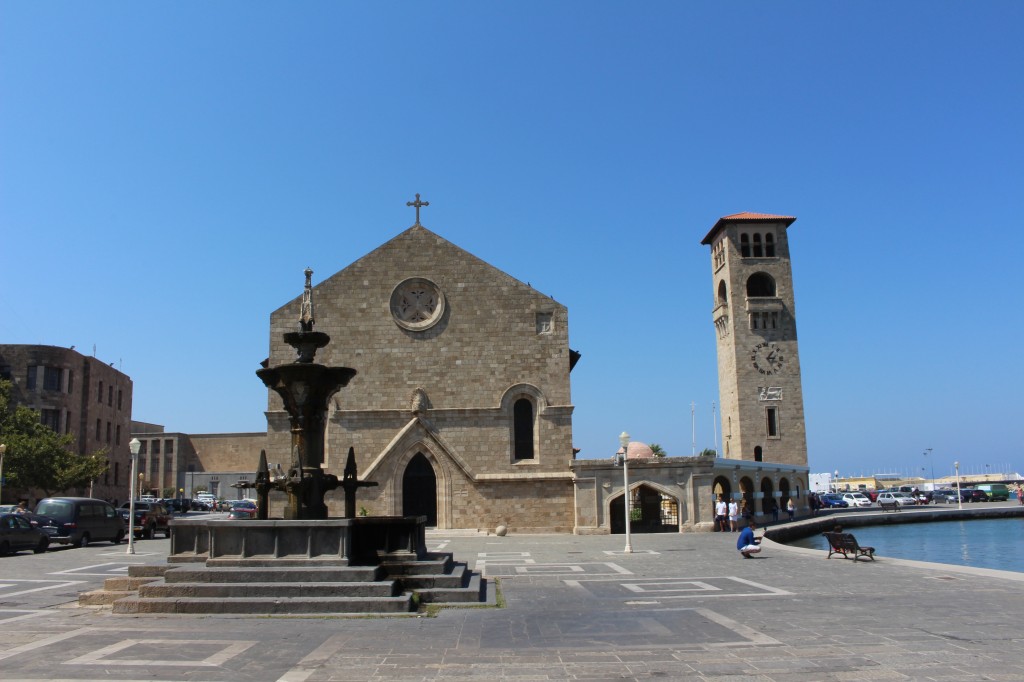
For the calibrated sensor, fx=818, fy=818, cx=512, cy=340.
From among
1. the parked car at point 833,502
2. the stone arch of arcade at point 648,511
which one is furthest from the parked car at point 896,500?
the stone arch of arcade at point 648,511

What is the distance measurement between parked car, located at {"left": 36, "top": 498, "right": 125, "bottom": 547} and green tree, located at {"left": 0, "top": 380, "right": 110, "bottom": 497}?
14667 mm

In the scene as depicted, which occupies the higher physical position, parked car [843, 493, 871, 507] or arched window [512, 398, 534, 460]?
arched window [512, 398, 534, 460]

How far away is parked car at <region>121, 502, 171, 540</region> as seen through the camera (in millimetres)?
35247

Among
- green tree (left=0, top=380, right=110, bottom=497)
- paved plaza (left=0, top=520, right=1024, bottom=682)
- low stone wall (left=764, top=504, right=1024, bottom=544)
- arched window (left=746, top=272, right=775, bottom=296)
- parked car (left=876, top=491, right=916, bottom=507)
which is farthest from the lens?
parked car (left=876, top=491, right=916, bottom=507)

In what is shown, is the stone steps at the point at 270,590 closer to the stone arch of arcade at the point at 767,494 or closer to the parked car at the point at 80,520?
the parked car at the point at 80,520

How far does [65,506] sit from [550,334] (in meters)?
→ 19.6

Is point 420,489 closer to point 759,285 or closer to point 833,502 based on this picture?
point 759,285

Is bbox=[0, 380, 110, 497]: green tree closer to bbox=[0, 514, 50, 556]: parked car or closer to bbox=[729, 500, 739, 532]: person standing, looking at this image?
bbox=[0, 514, 50, 556]: parked car

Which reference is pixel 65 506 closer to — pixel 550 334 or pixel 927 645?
pixel 550 334

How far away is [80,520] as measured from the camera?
29609mm

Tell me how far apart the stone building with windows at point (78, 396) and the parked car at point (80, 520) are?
64.0 feet

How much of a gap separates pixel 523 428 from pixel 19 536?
18.4 metres

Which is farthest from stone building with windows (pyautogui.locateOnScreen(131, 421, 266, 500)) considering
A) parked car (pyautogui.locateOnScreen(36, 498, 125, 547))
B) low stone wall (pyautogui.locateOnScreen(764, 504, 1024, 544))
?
low stone wall (pyautogui.locateOnScreen(764, 504, 1024, 544))

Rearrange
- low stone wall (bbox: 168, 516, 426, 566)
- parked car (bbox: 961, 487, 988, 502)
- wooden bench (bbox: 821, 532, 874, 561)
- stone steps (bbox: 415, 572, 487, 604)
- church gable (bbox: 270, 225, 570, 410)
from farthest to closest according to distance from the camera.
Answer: parked car (bbox: 961, 487, 988, 502)
church gable (bbox: 270, 225, 570, 410)
wooden bench (bbox: 821, 532, 874, 561)
stone steps (bbox: 415, 572, 487, 604)
low stone wall (bbox: 168, 516, 426, 566)
